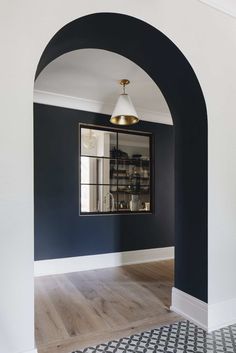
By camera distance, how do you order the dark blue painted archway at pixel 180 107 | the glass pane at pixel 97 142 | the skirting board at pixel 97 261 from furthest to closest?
the glass pane at pixel 97 142 < the skirting board at pixel 97 261 < the dark blue painted archway at pixel 180 107

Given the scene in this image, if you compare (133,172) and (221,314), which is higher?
(133,172)

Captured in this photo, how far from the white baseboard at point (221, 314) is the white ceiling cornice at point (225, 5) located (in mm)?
2469

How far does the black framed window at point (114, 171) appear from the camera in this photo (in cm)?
403

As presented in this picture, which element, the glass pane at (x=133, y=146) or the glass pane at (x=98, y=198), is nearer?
the glass pane at (x=98, y=198)

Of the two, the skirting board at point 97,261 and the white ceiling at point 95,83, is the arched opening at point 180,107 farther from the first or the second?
the skirting board at point 97,261

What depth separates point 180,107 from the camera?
92.6 inches

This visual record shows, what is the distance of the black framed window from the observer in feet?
13.2

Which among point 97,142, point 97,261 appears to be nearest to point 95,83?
point 97,142

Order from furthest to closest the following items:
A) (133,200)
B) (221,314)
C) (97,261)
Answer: (133,200), (97,261), (221,314)

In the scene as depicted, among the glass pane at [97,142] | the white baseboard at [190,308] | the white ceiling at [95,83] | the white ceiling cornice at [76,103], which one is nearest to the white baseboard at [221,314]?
the white baseboard at [190,308]

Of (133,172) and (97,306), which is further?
(133,172)

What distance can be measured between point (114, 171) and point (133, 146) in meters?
0.55

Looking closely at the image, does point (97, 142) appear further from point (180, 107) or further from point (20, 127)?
point (20, 127)

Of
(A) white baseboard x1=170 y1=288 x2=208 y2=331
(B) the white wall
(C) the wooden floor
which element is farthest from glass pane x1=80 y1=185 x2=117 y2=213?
(B) the white wall
